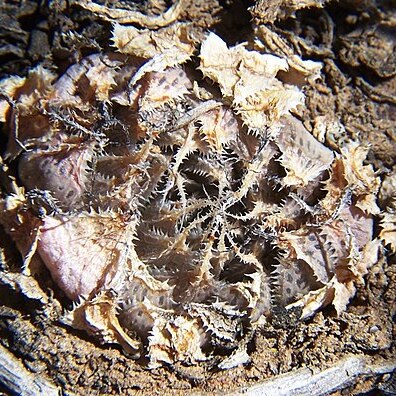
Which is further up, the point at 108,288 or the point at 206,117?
the point at 206,117

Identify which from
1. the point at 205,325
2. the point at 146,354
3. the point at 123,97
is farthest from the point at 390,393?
the point at 123,97

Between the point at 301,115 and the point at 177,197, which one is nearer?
the point at 177,197

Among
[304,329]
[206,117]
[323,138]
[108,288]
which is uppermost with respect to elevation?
[206,117]

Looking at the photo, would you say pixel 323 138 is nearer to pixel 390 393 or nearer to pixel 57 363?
pixel 390 393
